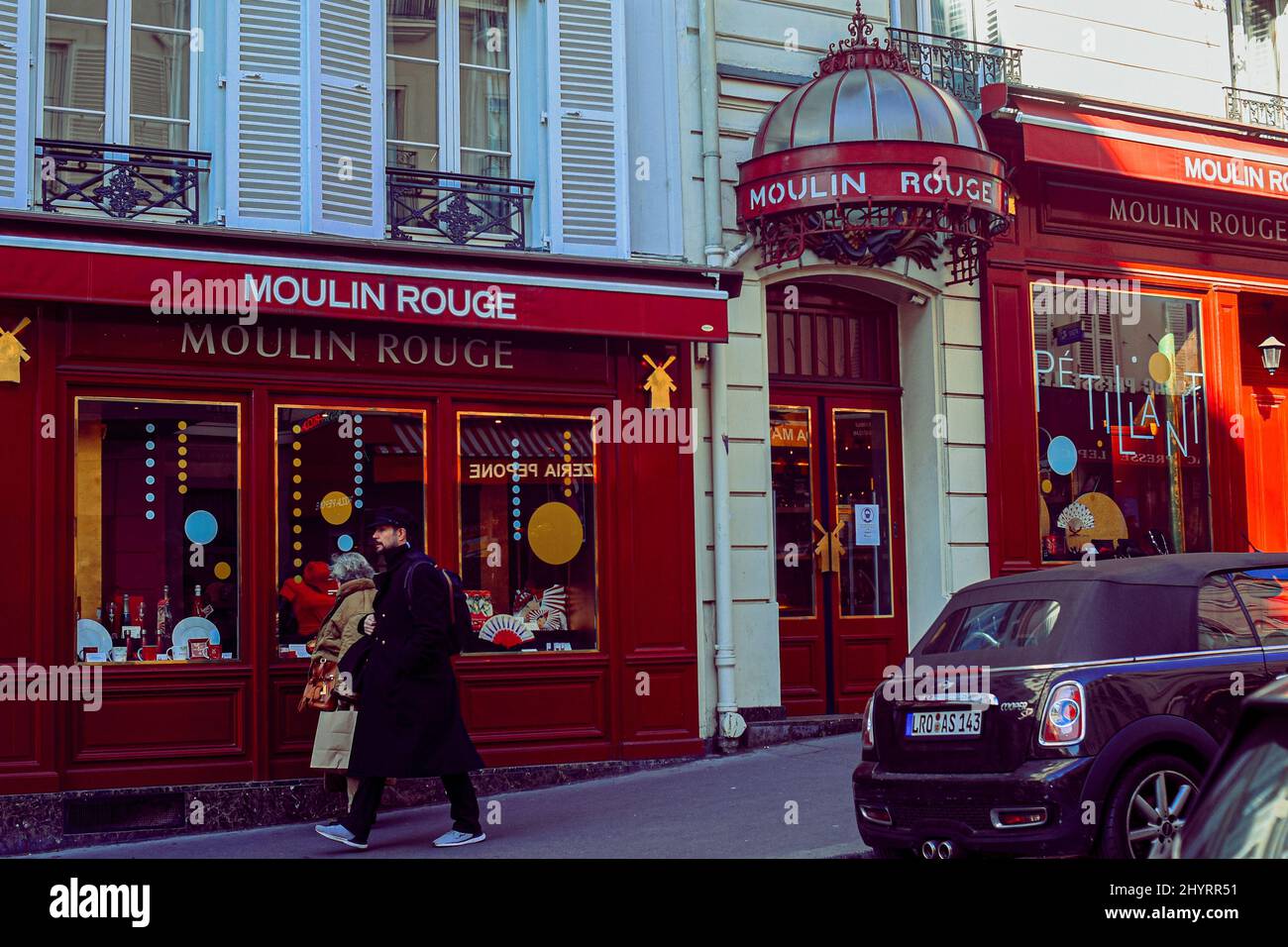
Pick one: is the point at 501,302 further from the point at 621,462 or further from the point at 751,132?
the point at 751,132

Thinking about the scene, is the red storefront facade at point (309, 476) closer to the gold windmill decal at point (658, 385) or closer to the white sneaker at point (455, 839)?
the gold windmill decal at point (658, 385)

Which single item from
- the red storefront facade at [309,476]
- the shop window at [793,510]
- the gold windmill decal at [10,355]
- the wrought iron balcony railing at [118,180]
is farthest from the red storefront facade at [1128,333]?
the gold windmill decal at [10,355]

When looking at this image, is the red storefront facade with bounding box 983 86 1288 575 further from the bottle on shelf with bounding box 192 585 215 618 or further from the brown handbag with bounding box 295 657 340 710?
the bottle on shelf with bounding box 192 585 215 618

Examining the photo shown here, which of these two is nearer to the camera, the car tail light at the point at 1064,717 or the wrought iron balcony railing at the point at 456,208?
the car tail light at the point at 1064,717

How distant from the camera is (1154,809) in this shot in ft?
21.0

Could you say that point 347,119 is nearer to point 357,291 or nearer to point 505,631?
point 357,291

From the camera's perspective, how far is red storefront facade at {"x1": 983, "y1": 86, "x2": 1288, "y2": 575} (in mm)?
13055

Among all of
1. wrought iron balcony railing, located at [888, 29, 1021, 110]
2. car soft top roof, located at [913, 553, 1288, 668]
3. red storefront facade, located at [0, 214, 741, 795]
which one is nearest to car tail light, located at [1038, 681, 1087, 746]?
car soft top roof, located at [913, 553, 1288, 668]

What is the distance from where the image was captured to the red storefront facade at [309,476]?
933 centimetres

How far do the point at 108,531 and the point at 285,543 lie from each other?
1152mm

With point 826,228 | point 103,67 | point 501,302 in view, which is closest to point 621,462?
point 501,302

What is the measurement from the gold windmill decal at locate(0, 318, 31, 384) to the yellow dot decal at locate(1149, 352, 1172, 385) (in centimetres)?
1019

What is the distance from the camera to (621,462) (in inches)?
442

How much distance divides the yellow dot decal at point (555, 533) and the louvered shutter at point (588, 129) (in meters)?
2.00
